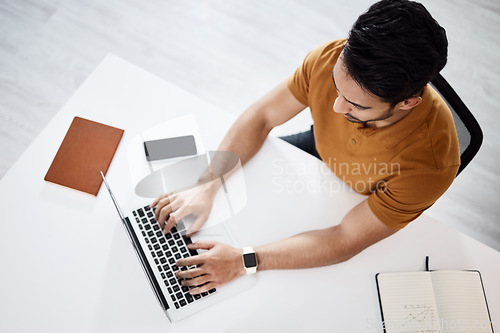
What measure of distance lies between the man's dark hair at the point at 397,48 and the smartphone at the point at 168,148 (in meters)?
0.58

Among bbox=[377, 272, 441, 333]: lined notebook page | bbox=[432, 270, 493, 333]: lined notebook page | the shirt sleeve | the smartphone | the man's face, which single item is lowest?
bbox=[432, 270, 493, 333]: lined notebook page

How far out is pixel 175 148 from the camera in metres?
1.27

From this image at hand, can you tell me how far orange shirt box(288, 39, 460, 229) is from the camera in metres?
1.05

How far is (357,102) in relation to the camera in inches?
38.7

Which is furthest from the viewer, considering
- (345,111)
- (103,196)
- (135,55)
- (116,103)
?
(135,55)

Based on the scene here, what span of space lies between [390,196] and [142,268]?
0.70 metres

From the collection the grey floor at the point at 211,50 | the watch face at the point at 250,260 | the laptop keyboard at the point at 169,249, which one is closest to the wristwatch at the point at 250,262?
the watch face at the point at 250,260

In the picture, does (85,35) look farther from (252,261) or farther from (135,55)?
(252,261)

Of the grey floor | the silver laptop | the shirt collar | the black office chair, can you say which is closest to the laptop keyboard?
the silver laptop

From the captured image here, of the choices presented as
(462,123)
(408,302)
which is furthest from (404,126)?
(408,302)

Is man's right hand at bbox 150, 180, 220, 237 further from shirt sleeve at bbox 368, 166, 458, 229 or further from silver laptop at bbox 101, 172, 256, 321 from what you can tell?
shirt sleeve at bbox 368, 166, 458, 229

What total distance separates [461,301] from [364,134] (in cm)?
54

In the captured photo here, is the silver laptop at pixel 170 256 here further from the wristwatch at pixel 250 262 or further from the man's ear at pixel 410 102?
the man's ear at pixel 410 102

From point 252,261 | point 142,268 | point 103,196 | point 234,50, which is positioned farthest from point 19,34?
point 252,261
